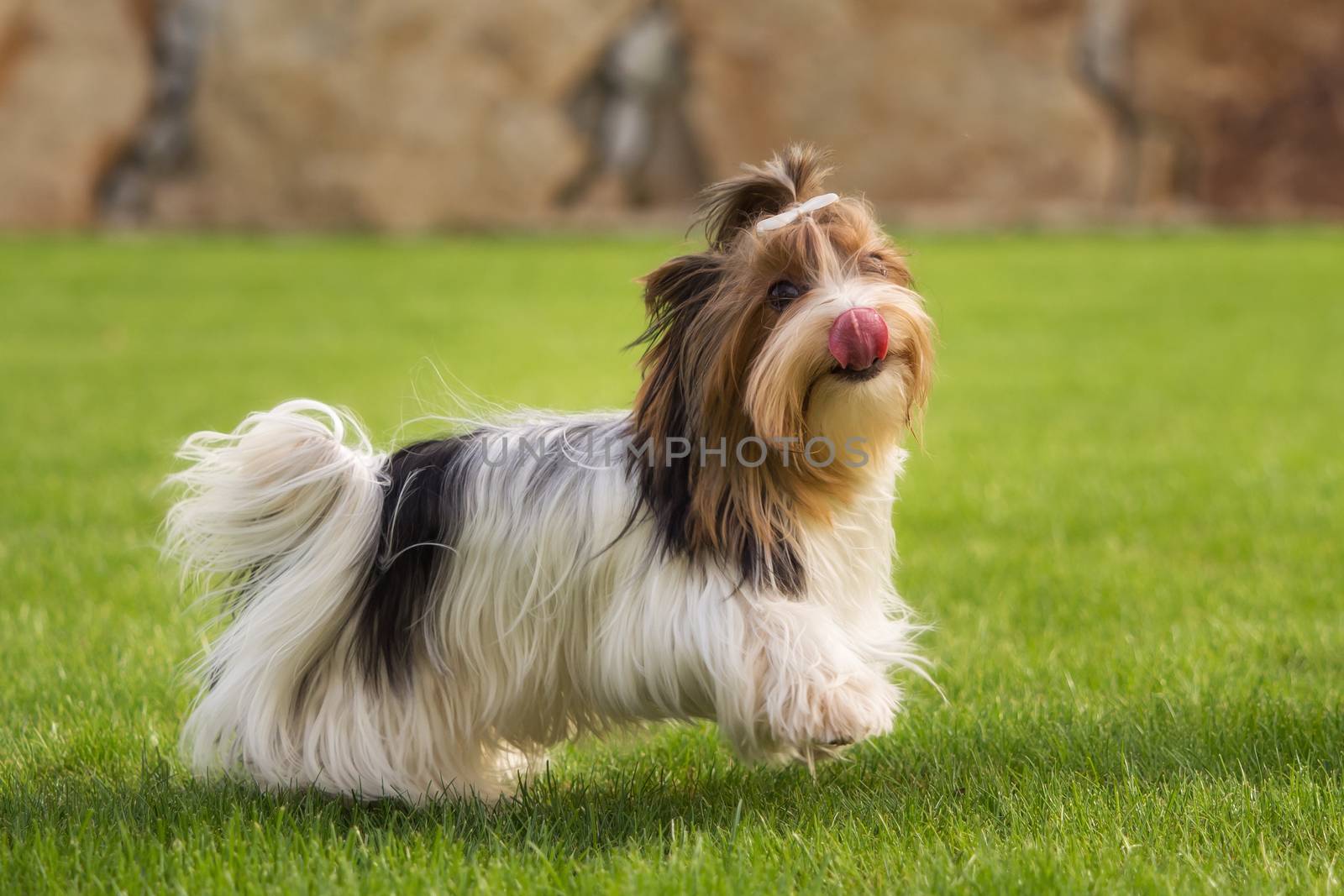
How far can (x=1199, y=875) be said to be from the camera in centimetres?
240

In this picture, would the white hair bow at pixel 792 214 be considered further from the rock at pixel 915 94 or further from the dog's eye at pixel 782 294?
the rock at pixel 915 94

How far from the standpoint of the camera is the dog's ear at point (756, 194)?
264 cm

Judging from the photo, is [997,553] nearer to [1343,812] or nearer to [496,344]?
[1343,812]

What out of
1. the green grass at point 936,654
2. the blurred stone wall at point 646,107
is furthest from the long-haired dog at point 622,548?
the blurred stone wall at point 646,107

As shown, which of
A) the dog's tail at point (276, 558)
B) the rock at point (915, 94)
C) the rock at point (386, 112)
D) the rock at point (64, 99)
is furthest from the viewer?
the rock at point (915, 94)

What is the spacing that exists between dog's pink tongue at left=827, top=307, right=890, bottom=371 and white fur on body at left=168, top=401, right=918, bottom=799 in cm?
30

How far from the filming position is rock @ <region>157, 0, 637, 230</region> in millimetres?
14727

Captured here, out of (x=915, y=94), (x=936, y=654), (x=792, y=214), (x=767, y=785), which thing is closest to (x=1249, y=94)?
(x=915, y=94)

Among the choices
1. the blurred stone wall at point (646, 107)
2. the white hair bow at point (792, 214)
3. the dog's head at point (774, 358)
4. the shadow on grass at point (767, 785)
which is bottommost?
the shadow on grass at point (767, 785)

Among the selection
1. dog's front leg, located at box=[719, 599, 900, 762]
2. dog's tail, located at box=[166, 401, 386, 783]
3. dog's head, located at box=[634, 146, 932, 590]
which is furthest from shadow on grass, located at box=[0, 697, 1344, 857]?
dog's head, located at box=[634, 146, 932, 590]

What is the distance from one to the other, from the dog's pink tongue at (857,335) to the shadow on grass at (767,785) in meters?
0.88

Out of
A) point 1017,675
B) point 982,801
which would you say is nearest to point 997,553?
point 1017,675

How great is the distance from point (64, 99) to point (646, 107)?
5.84m

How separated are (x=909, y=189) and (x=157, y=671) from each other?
512 inches
